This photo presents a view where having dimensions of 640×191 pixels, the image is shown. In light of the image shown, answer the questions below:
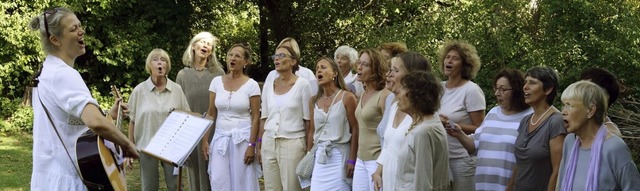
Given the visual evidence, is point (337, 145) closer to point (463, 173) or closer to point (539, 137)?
point (463, 173)

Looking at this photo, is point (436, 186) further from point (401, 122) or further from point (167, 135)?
point (167, 135)

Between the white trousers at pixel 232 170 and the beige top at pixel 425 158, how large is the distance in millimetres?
2747

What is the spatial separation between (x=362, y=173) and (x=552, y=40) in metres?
5.52

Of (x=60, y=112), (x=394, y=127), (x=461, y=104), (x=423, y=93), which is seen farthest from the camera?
(x=461, y=104)

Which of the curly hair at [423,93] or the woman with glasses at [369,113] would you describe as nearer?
the curly hair at [423,93]

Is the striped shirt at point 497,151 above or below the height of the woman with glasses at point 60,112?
below

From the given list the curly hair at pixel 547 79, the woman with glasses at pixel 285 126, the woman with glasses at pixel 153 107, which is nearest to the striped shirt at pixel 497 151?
the curly hair at pixel 547 79

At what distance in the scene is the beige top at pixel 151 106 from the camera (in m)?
7.68

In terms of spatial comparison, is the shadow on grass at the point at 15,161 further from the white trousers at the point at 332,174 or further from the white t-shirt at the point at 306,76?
the white trousers at the point at 332,174

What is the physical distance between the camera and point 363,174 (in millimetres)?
6199

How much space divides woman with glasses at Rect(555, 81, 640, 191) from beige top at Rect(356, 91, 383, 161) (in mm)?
1850

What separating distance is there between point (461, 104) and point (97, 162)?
8.73 ft

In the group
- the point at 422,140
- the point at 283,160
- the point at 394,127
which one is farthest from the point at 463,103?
the point at 283,160

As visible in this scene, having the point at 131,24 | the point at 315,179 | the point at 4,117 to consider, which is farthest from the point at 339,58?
the point at 4,117
